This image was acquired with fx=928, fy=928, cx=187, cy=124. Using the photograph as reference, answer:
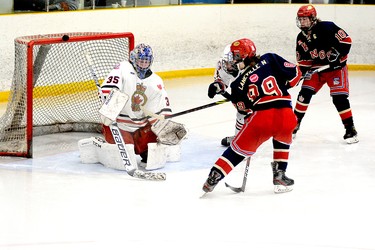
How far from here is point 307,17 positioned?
6.16 metres

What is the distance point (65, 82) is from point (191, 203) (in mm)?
2321

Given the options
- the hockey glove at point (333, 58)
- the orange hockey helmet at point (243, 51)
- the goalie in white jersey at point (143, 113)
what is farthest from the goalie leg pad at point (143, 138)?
the hockey glove at point (333, 58)

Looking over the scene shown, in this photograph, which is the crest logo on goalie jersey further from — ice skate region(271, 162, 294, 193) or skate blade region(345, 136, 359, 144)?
skate blade region(345, 136, 359, 144)

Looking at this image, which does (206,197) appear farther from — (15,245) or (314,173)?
(15,245)

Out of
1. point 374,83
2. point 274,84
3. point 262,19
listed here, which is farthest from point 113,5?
point 274,84

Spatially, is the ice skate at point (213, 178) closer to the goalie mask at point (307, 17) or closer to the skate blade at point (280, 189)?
the skate blade at point (280, 189)

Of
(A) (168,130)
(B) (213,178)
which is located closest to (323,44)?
(A) (168,130)

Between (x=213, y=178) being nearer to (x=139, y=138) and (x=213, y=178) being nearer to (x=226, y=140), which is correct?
(x=139, y=138)

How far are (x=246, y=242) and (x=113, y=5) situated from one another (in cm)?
487

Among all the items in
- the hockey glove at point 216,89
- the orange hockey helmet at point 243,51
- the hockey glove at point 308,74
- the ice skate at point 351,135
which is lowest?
the ice skate at point 351,135

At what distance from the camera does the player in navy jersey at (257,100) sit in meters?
4.78

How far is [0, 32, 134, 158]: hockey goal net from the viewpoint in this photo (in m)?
5.91

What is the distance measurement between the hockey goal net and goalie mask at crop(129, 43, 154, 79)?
658 mm

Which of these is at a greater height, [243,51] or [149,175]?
[243,51]
